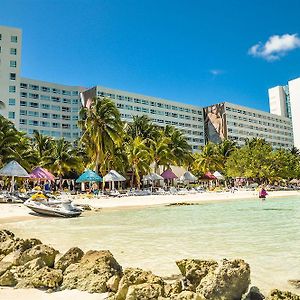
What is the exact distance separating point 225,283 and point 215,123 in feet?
366

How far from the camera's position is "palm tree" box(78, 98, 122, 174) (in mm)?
42375

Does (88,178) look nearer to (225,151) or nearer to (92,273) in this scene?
(92,273)

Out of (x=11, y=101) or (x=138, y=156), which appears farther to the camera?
(x=11, y=101)

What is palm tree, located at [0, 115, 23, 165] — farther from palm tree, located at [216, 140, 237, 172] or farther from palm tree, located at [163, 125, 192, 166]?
palm tree, located at [216, 140, 237, 172]

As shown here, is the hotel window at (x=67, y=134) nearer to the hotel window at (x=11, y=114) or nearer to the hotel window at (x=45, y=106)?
the hotel window at (x=45, y=106)

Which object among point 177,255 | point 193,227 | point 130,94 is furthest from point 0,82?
point 177,255

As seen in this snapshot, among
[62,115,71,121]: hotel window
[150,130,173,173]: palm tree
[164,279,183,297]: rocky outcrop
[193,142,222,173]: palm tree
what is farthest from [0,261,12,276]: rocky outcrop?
[62,115,71,121]: hotel window

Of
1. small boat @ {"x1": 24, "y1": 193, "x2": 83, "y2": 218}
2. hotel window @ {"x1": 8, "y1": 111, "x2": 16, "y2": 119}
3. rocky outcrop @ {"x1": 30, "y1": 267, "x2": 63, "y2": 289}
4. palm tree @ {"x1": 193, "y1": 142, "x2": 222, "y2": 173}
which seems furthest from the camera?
palm tree @ {"x1": 193, "y1": 142, "x2": 222, "y2": 173}

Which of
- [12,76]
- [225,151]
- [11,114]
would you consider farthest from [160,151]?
[12,76]

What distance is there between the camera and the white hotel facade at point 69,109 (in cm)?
6869

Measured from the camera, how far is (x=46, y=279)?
19.3 feet

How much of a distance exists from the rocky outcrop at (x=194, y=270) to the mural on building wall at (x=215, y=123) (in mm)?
108429

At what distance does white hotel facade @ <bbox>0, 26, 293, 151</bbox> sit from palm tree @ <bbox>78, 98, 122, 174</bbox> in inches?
1182

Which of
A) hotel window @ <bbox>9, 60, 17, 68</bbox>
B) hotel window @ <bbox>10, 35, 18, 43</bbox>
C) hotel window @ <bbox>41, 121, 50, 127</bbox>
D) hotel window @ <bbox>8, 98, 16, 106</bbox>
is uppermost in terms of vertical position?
hotel window @ <bbox>10, 35, 18, 43</bbox>
